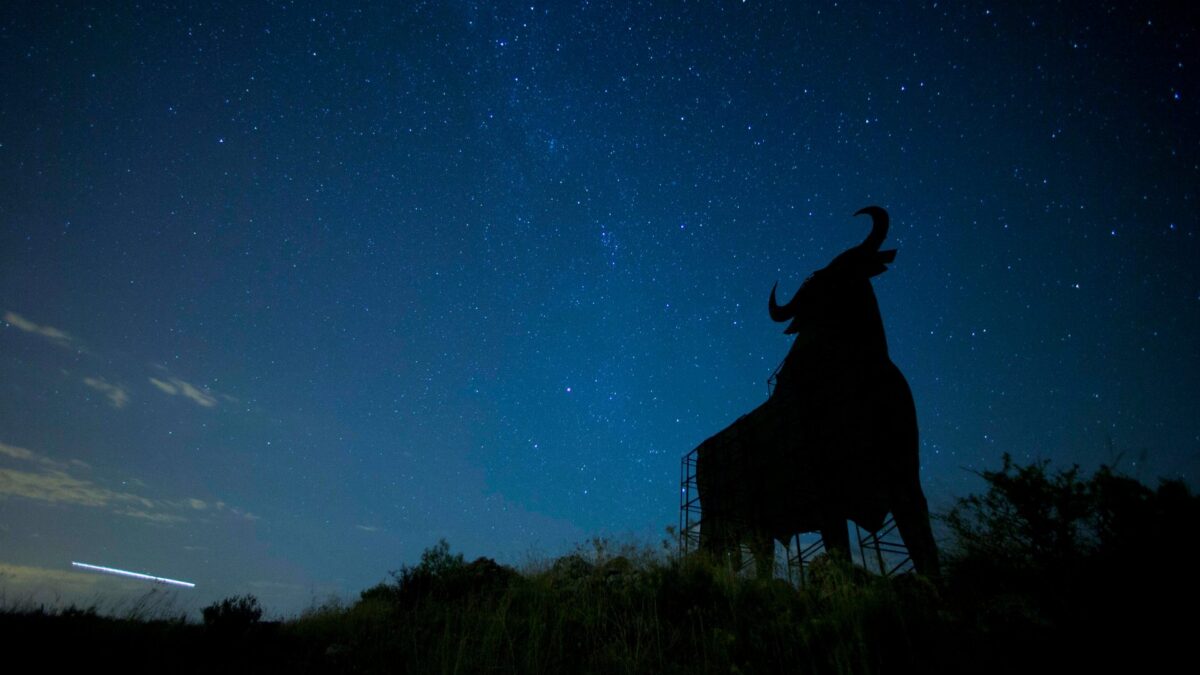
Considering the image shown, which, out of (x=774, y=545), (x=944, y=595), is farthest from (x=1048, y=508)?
(x=774, y=545)

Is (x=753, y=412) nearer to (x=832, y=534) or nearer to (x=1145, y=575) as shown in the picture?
(x=832, y=534)

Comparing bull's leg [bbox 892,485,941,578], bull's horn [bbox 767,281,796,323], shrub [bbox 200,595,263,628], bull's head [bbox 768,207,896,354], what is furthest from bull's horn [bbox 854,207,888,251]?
shrub [bbox 200,595,263,628]

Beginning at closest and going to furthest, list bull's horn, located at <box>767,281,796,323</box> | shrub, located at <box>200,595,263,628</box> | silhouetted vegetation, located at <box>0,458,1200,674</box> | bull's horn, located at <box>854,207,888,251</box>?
silhouetted vegetation, located at <box>0,458,1200,674</box>
shrub, located at <box>200,595,263,628</box>
bull's horn, located at <box>854,207,888,251</box>
bull's horn, located at <box>767,281,796,323</box>

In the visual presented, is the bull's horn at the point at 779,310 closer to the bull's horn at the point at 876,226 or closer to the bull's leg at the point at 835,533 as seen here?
the bull's horn at the point at 876,226

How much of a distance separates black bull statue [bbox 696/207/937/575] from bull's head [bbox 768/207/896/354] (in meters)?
0.02

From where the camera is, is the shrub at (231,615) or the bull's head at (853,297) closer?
the shrub at (231,615)

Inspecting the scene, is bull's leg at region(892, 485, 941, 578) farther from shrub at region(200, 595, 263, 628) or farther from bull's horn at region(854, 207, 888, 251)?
shrub at region(200, 595, 263, 628)

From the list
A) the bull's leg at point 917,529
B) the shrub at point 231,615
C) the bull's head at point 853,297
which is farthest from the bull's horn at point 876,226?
the shrub at point 231,615

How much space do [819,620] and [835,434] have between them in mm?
6596

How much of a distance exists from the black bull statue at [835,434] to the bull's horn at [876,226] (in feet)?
0.07

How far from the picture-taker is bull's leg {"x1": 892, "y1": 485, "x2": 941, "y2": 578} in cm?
802

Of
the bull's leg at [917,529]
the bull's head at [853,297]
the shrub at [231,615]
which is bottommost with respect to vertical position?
the shrub at [231,615]

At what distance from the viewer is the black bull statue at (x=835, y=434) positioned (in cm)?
913

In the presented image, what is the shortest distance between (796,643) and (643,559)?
4.89 meters
